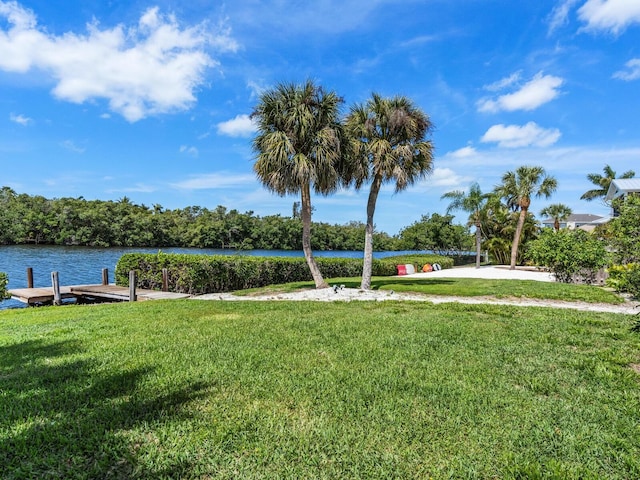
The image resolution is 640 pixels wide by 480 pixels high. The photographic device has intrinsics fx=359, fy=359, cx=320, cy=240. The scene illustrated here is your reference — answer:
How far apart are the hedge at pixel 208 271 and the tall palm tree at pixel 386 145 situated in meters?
5.69

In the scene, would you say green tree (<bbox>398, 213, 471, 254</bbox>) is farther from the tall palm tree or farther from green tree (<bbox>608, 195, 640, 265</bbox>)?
green tree (<bbox>608, 195, 640, 265</bbox>)

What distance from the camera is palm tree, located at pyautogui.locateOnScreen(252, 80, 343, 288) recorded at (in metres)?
11.3

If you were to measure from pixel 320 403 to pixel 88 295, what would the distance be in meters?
14.8

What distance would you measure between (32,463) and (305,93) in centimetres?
1125

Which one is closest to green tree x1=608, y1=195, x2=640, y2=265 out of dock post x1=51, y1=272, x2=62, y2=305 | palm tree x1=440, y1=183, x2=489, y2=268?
dock post x1=51, y1=272, x2=62, y2=305

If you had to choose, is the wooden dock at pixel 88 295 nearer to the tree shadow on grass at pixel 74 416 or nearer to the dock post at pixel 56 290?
the dock post at pixel 56 290

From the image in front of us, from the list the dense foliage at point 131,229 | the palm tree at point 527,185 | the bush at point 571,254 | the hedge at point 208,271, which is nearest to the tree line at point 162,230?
the dense foliage at point 131,229

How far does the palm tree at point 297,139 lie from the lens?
11.3 metres

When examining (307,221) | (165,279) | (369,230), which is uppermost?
(307,221)

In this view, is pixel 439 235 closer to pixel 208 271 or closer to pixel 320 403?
pixel 208 271

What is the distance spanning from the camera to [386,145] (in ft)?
37.1

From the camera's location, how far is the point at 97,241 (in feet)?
166

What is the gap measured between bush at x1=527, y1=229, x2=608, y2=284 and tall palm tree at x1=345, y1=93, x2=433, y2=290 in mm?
7015

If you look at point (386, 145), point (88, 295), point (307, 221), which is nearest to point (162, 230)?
point (88, 295)
